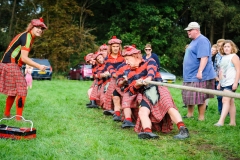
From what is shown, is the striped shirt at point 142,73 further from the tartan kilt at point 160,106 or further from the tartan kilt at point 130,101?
the tartan kilt at point 130,101

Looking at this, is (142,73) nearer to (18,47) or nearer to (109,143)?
(109,143)

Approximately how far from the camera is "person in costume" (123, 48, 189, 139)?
17.5 ft

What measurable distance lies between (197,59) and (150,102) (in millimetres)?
1997

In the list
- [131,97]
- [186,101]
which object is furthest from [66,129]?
[186,101]

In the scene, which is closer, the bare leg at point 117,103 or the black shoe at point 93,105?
the bare leg at point 117,103

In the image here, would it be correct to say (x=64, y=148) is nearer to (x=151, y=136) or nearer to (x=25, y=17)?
(x=151, y=136)

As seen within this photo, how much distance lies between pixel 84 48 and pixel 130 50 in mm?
23684

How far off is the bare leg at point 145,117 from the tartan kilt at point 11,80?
7.43ft

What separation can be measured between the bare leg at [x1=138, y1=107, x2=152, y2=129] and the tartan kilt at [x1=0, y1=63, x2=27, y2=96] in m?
2.26

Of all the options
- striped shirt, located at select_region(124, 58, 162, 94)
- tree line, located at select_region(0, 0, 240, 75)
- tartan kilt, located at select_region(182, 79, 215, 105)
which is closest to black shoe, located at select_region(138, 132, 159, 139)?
striped shirt, located at select_region(124, 58, 162, 94)

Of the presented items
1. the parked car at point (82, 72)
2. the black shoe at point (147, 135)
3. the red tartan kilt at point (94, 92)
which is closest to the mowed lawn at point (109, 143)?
the black shoe at point (147, 135)

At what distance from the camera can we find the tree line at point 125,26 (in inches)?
1102

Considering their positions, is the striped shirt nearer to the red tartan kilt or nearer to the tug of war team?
the tug of war team

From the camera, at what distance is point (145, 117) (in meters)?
5.43
